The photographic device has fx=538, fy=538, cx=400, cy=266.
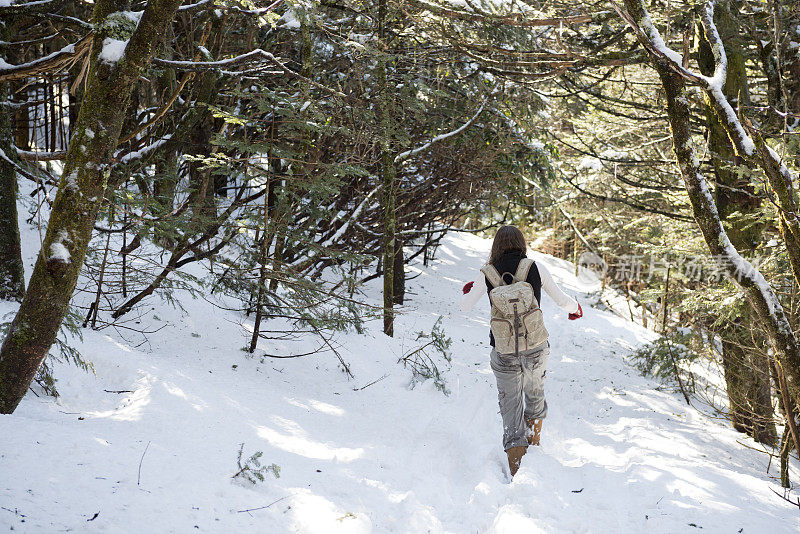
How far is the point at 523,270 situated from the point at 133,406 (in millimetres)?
3357

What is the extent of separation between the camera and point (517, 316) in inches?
184

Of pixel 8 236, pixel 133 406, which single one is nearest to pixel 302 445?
pixel 133 406

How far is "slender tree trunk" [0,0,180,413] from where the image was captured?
3.03m

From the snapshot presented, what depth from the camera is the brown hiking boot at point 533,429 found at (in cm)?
510

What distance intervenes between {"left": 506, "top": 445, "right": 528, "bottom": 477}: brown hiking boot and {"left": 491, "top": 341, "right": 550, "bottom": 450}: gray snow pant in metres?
0.04

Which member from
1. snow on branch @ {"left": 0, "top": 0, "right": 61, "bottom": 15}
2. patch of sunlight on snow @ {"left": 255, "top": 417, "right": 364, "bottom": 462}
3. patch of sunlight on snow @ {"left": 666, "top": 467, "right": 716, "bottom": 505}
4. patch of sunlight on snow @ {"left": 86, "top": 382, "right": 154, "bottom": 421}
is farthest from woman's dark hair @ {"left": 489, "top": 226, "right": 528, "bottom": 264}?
snow on branch @ {"left": 0, "top": 0, "right": 61, "bottom": 15}

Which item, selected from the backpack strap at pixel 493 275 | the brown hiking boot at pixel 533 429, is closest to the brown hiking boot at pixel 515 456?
the brown hiking boot at pixel 533 429

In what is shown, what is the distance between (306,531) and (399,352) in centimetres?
468

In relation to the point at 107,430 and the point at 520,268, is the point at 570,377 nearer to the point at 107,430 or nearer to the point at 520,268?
the point at 520,268

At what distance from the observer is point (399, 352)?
7781mm

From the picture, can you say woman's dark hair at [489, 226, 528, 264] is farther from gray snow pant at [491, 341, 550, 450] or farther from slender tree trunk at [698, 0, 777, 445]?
slender tree trunk at [698, 0, 777, 445]

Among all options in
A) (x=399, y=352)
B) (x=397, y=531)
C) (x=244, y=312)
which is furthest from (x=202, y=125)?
(x=397, y=531)

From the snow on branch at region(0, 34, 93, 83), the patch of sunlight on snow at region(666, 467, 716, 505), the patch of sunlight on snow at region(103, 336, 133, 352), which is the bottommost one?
the patch of sunlight on snow at region(666, 467, 716, 505)

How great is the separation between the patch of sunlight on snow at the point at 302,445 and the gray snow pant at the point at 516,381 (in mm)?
1314
